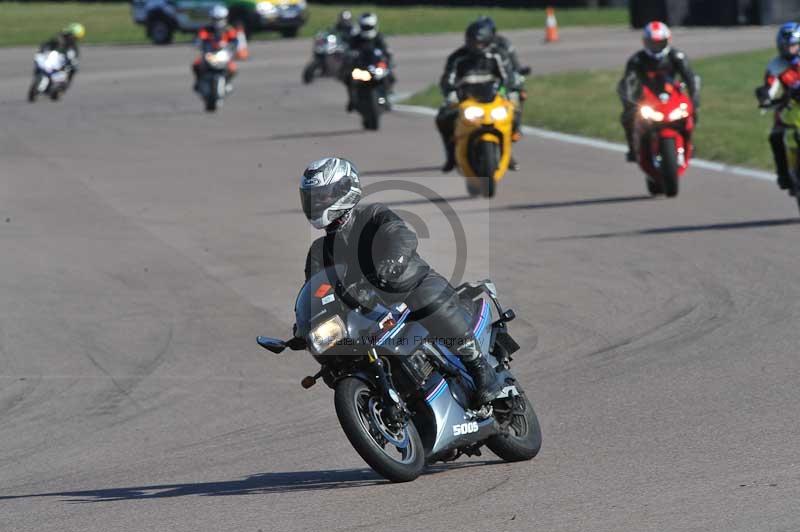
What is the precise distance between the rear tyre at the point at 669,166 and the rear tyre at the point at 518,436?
8507 millimetres

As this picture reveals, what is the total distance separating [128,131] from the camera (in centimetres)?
2462

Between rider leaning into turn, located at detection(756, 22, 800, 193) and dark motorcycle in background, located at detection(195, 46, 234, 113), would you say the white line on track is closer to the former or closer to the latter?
rider leaning into turn, located at detection(756, 22, 800, 193)

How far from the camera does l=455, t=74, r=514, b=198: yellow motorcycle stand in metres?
16.2

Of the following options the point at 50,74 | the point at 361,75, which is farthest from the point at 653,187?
the point at 50,74

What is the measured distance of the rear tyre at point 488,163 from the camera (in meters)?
16.2

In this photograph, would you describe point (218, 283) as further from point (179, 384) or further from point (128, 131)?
point (128, 131)

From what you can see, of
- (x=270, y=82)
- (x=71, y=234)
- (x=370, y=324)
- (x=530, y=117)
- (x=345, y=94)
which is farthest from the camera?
(x=270, y=82)

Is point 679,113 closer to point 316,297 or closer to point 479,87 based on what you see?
point 479,87

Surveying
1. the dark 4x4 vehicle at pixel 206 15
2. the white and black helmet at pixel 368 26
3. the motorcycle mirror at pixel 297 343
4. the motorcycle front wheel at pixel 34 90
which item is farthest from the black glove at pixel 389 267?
the dark 4x4 vehicle at pixel 206 15

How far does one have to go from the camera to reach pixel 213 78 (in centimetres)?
2752

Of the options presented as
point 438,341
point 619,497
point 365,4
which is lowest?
point 365,4

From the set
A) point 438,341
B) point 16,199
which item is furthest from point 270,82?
point 438,341

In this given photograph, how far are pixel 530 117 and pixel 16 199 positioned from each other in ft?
30.1

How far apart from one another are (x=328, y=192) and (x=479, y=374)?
3.59ft
